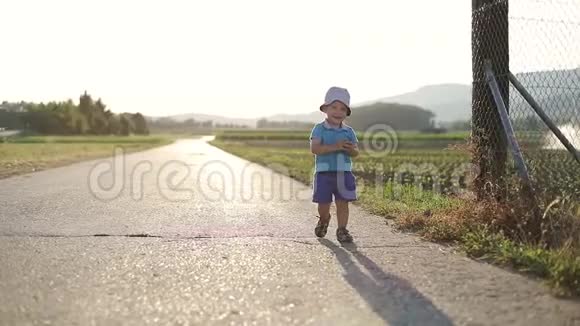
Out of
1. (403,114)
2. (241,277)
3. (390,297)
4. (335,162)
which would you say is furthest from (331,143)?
(403,114)

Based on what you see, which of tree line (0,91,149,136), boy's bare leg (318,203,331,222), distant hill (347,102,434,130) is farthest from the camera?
distant hill (347,102,434,130)

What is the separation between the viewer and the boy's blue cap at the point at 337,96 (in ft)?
16.8

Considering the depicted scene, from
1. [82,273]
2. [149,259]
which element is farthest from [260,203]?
[82,273]

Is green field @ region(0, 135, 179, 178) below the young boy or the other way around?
below

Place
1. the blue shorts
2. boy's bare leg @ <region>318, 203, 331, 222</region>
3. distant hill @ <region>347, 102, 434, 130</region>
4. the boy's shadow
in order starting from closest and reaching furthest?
1. the boy's shadow
2. the blue shorts
3. boy's bare leg @ <region>318, 203, 331, 222</region>
4. distant hill @ <region>347, 102, 434, 130</region>

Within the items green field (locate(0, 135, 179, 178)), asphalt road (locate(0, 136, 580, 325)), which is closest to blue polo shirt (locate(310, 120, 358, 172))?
asphalt road (locate(0, 136, 580, 325))

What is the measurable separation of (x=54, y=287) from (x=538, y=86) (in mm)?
4324

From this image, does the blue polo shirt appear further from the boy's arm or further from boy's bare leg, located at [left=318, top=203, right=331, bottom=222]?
boy's bare leg, located at [left=318, top=203, right=331, bottom=222]

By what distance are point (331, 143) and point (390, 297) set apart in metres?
2.19

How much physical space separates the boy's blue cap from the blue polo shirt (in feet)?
0.85

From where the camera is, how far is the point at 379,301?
10.6 ft

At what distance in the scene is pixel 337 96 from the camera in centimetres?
513

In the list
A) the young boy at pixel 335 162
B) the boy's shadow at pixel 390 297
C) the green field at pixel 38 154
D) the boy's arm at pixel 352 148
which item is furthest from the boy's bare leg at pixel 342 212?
the green field at pixel 38 154

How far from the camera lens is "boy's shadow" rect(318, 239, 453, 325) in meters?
2.93
